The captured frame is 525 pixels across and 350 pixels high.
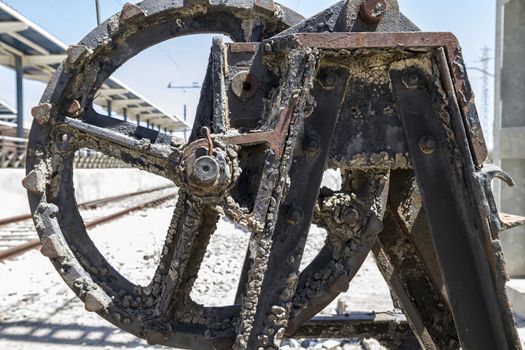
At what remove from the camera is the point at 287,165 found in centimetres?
177

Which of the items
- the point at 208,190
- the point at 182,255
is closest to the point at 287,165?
the point at 208,190

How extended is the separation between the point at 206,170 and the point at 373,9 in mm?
830

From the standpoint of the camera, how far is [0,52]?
20.5 meters

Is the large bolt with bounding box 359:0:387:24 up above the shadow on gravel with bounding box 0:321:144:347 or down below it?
above

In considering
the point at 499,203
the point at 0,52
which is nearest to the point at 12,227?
the point at 499,203

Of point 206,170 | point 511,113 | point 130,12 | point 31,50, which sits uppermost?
point 31,50

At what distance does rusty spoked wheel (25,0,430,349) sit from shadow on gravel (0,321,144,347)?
2.25m

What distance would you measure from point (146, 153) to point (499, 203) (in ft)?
14.2

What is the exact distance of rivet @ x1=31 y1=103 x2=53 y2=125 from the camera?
2.15 meters

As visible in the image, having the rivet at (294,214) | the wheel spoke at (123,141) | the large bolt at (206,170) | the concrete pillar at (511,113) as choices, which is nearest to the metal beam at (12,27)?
the concrete pillar at (511,113)

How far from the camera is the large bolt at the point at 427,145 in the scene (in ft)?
5.91

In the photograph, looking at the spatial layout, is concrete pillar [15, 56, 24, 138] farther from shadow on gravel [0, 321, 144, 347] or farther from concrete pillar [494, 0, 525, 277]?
concrete pillar [494, 0, 525, 277]

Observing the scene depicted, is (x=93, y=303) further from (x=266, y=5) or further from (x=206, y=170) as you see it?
(x=266, y=5)

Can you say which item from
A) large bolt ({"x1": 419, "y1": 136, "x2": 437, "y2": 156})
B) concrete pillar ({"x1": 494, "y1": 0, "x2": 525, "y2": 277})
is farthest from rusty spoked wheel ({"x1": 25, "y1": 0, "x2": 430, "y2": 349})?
concrete pillar ({"x1": 494, "y1": 0, "x2": 525, "y2": 277})
